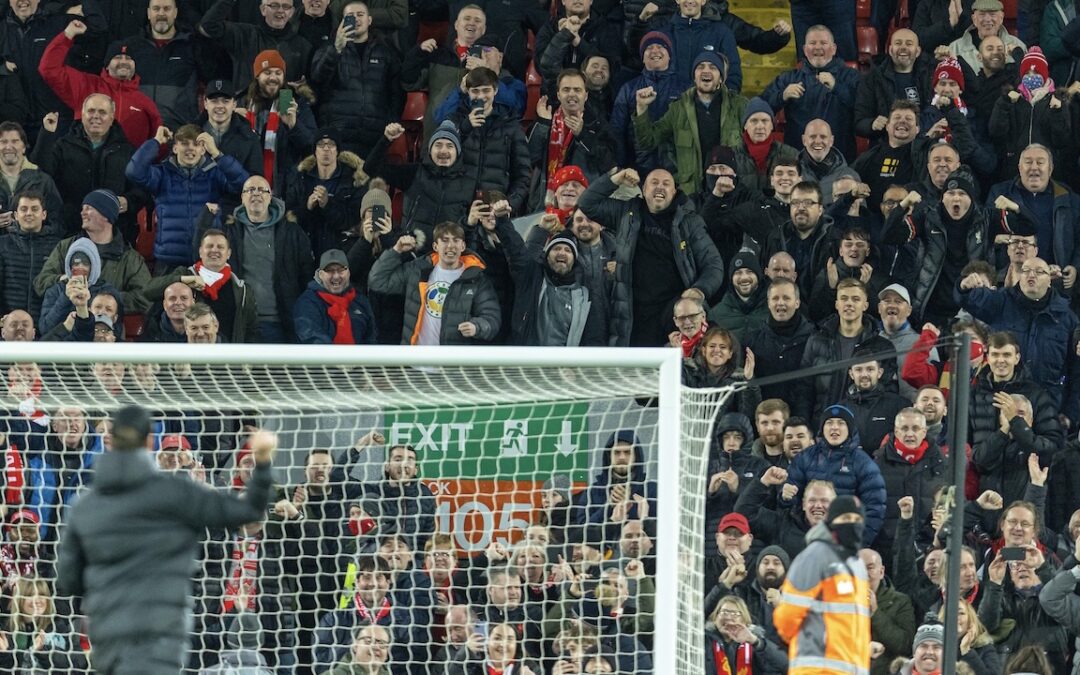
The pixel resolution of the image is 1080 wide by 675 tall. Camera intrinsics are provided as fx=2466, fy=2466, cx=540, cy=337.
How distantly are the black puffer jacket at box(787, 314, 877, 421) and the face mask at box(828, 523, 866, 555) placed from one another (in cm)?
393

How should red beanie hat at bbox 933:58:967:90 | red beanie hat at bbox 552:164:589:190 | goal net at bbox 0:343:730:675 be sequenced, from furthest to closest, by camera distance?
red beanie hat at bbox 933:58:967:90
red beanie hat at bbox 552:164:589:190
goal net at bbox 0:343:730:675

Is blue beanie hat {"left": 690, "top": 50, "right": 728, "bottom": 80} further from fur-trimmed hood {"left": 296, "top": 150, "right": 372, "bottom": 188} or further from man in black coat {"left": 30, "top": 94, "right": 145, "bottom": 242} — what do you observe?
man in black coat {"left": 30, "top": 94, "right": 145, "bottom": 242}

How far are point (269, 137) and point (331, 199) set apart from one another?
65cm

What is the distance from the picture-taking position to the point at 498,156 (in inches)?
611

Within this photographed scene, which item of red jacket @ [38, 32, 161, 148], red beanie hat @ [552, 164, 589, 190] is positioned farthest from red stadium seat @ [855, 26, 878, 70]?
red jacket @ [38, 32, 161, 148]

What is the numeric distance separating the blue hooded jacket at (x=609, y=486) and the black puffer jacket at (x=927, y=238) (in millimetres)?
2679

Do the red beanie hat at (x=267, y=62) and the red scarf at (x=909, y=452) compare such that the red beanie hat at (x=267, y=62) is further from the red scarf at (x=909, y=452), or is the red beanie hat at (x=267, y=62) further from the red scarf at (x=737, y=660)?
Result: the red scarf at (x=737, y=660)

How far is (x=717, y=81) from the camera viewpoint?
15.7 metres

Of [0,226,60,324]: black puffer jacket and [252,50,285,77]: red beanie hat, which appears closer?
[0,226,60,324]: black puffer jacket

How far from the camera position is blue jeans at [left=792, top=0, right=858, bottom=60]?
16797mm

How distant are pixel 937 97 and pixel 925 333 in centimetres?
201

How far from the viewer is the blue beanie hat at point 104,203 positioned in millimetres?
15047

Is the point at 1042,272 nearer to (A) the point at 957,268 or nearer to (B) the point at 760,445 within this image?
(A) the point at 957,268

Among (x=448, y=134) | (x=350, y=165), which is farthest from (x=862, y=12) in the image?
(x=350, y=165)
